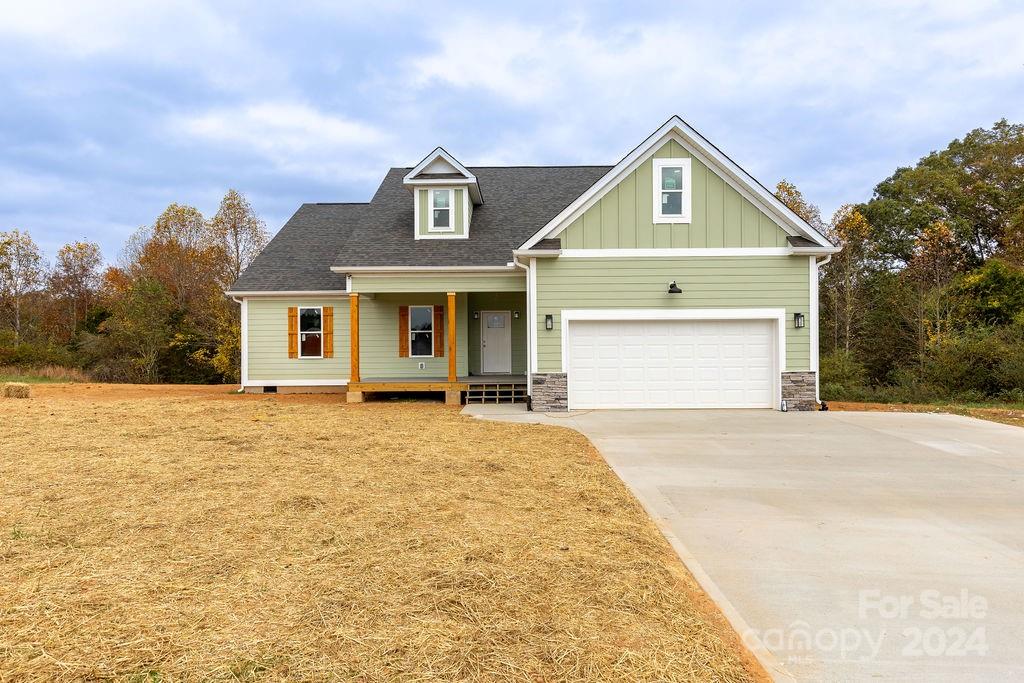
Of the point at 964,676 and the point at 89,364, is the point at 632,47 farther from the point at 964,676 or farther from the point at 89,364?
the point at 89,364

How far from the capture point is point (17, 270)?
26734 mm

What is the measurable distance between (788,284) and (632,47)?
8.56 meters

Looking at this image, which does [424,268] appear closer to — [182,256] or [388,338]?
[388,338]

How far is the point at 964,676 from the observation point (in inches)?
99.0

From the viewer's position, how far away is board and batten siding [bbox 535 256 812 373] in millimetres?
11891

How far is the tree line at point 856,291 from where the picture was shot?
54.9 ft

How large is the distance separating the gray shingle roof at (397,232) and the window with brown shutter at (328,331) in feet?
2.26

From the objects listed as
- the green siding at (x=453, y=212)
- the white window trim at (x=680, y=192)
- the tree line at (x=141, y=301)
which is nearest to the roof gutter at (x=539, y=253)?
the white window trim at (x=680, y=192)

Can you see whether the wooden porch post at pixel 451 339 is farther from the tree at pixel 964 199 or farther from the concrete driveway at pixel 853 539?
the tree at pixel 964 199

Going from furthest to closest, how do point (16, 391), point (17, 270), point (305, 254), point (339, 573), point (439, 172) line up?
1. point (17, 270)
2. point (305, 254)
3. point (439, 172)
4. point (16, 391)
5. point (339, 573)

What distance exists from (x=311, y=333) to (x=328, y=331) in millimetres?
516

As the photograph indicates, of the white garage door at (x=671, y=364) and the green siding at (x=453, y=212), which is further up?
the green siding at (x=453, y=212)

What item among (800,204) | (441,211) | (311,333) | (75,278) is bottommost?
(311,333)

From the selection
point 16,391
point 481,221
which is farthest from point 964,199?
point 16,391
